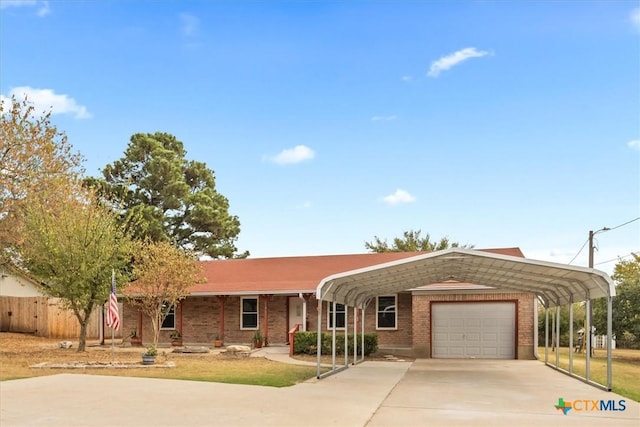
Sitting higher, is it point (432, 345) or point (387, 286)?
point (387, 286)

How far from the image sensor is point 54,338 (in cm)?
3262

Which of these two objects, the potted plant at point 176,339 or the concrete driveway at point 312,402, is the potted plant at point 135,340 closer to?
the potted plant at point 176,339

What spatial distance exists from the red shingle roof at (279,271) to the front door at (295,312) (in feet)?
2.85

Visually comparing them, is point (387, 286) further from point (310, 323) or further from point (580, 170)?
point (580, 170)

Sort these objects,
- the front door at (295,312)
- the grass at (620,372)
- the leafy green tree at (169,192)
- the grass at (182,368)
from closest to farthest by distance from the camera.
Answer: the grass at (620,372)
the grass at (182,368)
the front door at (295,312)
the leafy green tree at (169,192)

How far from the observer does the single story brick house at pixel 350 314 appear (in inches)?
957

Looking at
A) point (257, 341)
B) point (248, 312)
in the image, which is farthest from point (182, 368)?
point (248, 312)

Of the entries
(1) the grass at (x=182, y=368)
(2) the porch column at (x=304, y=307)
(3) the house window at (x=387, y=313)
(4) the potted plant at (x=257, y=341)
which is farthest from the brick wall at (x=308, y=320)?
(1) the grass at (x=182, y=368)

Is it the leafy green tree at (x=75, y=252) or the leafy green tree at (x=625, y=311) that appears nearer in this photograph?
the leafy green tree at (x=75, y=252)

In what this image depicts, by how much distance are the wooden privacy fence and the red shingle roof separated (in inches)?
307

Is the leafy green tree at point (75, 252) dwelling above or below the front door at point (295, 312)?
above

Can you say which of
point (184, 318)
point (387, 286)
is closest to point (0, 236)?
point (184, 318)

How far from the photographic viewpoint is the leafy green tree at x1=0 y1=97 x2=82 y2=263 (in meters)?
24.7

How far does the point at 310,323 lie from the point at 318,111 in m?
8.69
